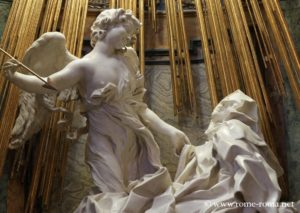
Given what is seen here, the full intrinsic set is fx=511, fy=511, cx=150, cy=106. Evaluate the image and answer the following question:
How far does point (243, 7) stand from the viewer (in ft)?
11.4

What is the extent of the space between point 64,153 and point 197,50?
1.17 metres

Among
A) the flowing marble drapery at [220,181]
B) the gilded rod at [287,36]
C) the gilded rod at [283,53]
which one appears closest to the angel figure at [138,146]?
the flowing marble drapery at [220,181]

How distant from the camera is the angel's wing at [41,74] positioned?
2.63 metres

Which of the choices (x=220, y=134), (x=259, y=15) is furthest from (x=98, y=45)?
(x=259, y=15)

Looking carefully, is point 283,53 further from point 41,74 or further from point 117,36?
point 41,74

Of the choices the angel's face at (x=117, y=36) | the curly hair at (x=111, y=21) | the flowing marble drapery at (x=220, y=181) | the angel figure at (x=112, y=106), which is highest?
the curly hair at (x=111, y=21)

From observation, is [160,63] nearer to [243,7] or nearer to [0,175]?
[243,7]

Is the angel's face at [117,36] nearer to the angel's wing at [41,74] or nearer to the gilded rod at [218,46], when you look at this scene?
the angel's wing at [41,74]

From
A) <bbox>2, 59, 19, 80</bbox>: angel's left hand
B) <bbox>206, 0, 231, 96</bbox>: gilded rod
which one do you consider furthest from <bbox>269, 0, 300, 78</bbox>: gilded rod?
<bbox>2, 59, 19, 80</bbox>: angel's left hand

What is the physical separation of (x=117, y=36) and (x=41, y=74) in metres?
0.49

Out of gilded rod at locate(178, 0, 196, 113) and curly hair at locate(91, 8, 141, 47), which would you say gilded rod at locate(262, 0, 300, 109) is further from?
curly hair at locate(91, 8, 141, 47)

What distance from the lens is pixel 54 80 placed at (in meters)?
2.40

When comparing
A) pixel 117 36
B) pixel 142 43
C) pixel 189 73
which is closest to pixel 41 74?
pixel 117 36

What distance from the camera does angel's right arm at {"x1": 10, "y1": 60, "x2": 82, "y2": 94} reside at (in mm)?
2398
